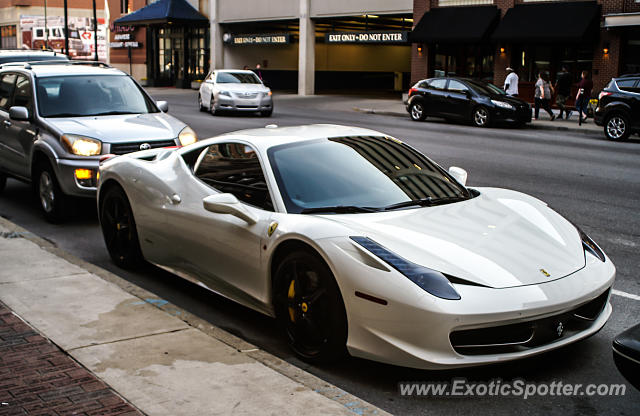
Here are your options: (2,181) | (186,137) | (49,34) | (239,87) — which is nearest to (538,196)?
(186,137)

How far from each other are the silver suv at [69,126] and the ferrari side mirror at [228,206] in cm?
407

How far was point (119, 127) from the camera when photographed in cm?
935

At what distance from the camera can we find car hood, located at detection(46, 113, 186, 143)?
911 cm

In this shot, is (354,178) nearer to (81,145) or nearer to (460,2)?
(81,145)

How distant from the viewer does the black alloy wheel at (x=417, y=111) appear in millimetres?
26109

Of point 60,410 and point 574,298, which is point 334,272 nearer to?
point 574,298

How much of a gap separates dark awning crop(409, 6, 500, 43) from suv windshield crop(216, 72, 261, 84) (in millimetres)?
8831

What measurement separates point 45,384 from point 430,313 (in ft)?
7.19

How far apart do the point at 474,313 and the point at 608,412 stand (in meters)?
0.91

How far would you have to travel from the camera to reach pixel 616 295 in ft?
20.0

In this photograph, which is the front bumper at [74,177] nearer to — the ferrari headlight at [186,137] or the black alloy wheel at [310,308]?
the ferrari headlight at [186,137]

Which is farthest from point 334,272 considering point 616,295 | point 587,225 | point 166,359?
point 587,225

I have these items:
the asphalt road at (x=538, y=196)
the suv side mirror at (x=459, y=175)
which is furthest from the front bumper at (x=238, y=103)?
the suv side mirror at (x=459, y=175)

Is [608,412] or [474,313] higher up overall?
[474,313]
